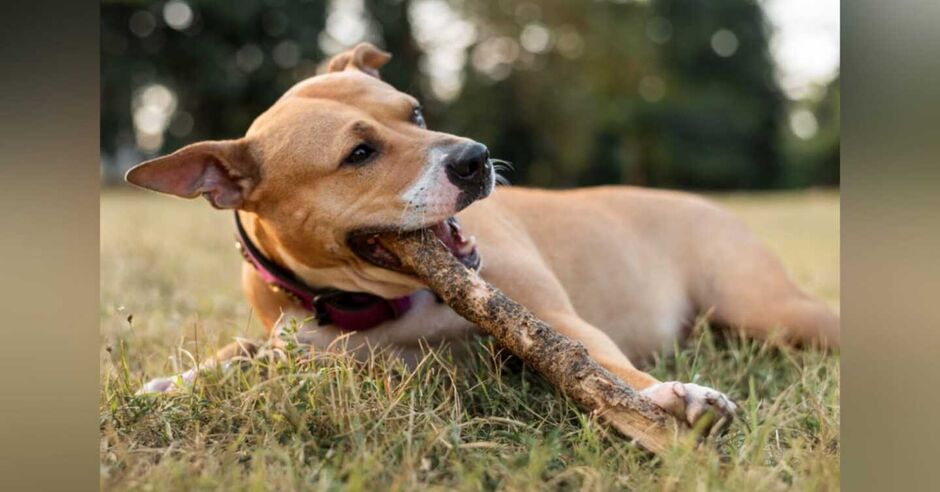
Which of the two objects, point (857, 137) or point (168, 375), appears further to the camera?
point (168, 375)

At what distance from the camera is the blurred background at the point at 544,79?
18578 millimetres

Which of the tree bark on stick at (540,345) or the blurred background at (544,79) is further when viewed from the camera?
the blurred background at (544,79)

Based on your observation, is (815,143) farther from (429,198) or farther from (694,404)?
(694,404)

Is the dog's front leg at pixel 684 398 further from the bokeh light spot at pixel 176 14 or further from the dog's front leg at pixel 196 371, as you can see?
the bokeh light spot at pixel 176 14

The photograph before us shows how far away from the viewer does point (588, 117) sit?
72.9 feet

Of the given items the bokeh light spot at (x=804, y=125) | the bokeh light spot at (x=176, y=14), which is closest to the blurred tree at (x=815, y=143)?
the bokeh light spot at (x=804, y=125)

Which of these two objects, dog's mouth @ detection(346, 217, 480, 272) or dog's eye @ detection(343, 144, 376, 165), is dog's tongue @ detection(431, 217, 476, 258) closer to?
dog's mouth @ detection(346, 217, 480, 272)

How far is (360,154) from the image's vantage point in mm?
2758

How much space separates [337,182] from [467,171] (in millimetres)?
405

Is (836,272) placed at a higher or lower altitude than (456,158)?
lower

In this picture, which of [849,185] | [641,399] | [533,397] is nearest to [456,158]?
[533,397]

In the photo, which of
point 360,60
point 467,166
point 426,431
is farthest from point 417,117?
point 426,431

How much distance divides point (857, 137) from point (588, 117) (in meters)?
20.7

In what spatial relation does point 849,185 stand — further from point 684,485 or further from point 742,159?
point 742,159
